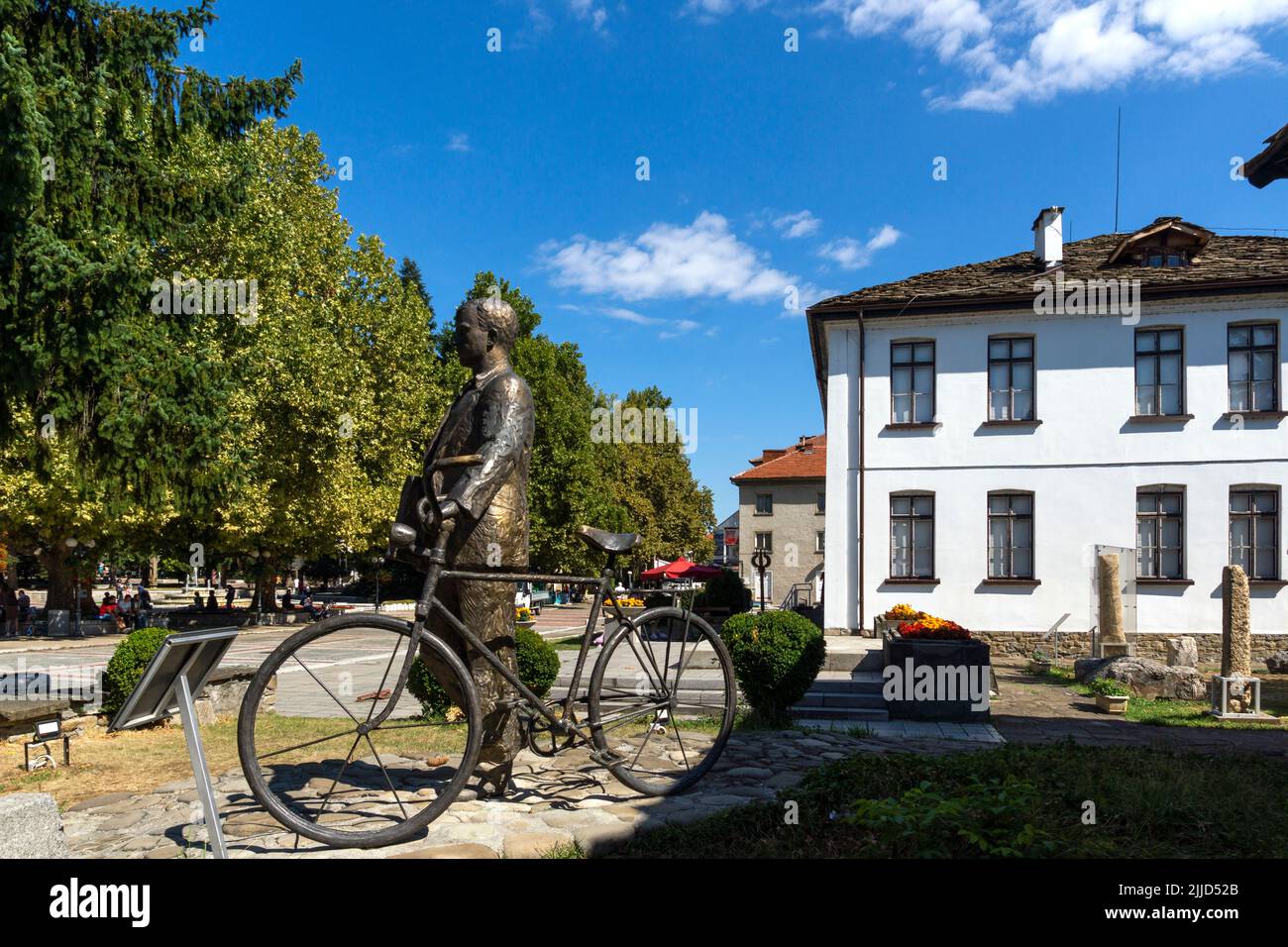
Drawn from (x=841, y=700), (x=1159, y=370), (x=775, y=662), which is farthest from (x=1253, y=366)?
(x=775, y=662)

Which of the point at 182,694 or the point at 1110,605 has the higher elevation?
the point at 182,694

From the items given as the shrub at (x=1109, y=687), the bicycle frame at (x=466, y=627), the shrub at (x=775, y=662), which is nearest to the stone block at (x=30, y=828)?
the bicycle frame at (x=466, y=627)

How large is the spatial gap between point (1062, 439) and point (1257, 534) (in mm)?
4582

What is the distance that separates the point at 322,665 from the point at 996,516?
15.2 meters

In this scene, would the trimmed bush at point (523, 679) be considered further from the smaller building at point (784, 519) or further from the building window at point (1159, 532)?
the smaller building at point (784, 519)

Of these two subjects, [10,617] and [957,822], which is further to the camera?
[10,617]

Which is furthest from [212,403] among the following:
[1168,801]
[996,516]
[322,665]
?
[996,516]

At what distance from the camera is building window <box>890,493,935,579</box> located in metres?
19.7

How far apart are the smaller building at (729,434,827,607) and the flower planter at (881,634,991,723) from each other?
34.8m

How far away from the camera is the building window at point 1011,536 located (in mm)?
19375

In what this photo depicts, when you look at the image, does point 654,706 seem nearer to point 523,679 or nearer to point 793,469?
point 523,679

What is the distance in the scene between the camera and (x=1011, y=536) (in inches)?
766

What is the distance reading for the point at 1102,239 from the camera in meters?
22.4
